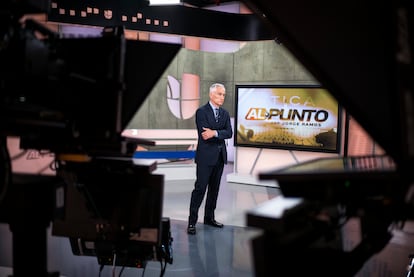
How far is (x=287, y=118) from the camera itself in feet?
22.4

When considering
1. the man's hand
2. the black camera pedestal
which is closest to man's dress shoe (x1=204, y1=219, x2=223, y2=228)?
the man's hand

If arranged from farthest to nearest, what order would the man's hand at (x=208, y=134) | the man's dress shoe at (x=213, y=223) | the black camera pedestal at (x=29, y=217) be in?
the man's dress shoe at (x=213, y=223) < the man's hand at (x=208, y=134) < the black camera pedestal at (x=29, y=217)

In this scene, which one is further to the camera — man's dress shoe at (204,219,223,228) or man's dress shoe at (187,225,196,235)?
man's dress shoe at (204,219,223,228)

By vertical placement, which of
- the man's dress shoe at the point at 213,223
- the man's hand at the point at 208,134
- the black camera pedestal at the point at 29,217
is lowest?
the man's dress shoe at the point at 213,223

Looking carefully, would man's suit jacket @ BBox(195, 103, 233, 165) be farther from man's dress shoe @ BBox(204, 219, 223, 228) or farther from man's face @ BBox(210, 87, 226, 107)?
man's dress shoe @ BBox(204, 219, 223, 228)

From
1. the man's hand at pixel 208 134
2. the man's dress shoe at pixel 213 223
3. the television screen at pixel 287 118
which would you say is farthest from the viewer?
the television screen at pixel 287 118

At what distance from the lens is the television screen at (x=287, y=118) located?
6.48m

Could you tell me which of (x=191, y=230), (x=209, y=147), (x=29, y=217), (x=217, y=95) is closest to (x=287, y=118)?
(x=217, y=95)

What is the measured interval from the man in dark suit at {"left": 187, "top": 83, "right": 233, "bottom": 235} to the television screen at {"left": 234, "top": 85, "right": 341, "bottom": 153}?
9.39 ft

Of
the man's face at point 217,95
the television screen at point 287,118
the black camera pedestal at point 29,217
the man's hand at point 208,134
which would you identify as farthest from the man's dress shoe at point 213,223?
the black camera pedestal at point 29,217

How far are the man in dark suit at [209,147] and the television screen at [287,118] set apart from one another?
2.86 meters

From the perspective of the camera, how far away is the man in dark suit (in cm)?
403

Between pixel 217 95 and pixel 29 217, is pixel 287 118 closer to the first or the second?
pixel 217 95

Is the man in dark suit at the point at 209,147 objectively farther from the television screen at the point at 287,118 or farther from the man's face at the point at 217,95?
the television screen at the point at 287,118
